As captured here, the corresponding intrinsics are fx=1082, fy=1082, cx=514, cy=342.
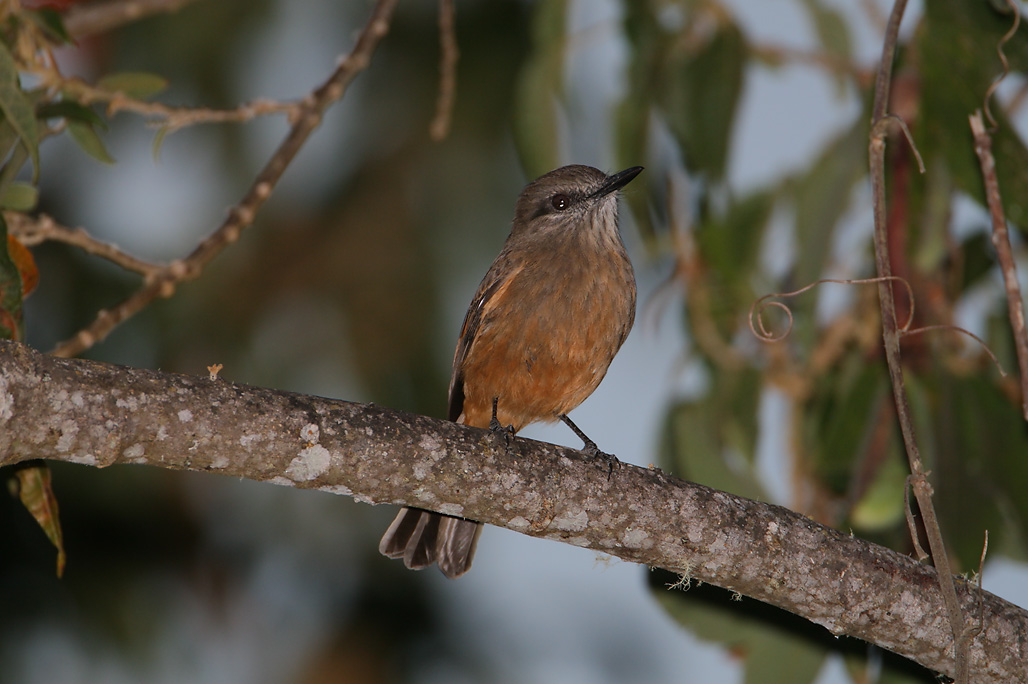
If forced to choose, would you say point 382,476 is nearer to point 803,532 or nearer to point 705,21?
point 803,532

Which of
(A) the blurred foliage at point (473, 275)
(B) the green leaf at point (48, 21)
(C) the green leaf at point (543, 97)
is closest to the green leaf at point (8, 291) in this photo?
(A) the blurred foliage at point (473, 275)

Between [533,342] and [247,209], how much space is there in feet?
3.84

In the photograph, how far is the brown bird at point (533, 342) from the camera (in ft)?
13.7

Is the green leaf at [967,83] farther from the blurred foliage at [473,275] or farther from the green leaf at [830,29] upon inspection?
the green leaf at [830,29]

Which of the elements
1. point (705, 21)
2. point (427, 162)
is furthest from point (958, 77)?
point (427, 162)

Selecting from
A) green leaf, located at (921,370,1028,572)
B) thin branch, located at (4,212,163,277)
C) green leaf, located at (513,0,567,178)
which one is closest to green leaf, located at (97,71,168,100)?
thin branch, located at (4,212,163,277)

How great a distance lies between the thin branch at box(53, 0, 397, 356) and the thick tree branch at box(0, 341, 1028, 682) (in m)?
0.92

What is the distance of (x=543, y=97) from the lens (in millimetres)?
4848

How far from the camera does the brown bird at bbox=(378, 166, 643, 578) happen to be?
164 inches

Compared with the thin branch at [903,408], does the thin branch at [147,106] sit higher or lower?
higher

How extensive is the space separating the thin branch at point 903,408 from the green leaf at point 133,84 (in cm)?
244

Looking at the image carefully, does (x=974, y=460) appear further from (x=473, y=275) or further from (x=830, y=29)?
(x=473, y=275)

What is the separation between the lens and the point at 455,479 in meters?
2.89

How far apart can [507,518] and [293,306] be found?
13.4 ft
